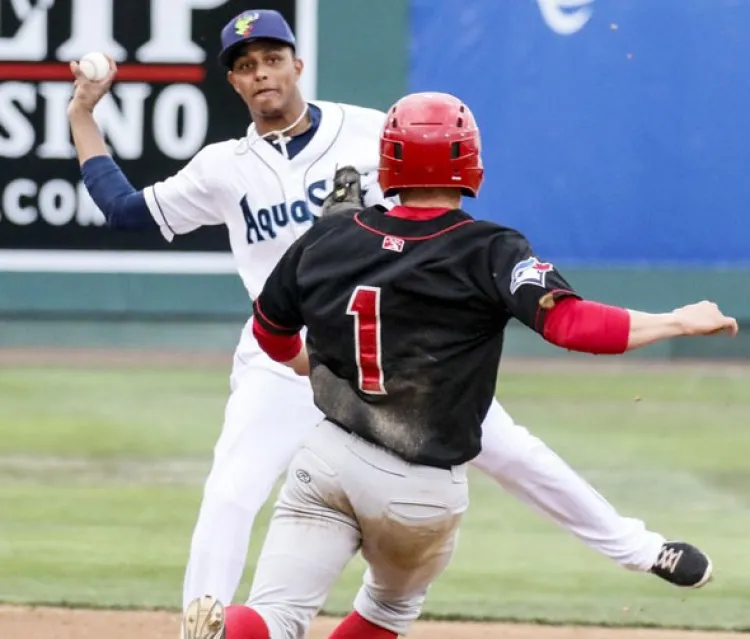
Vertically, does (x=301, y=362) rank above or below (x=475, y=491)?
above

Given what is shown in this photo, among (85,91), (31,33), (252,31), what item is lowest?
(31,33)

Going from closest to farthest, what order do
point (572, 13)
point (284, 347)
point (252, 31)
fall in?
point (284, 347) < point (252, 31) < point (572, 13)

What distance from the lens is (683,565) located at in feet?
15.7

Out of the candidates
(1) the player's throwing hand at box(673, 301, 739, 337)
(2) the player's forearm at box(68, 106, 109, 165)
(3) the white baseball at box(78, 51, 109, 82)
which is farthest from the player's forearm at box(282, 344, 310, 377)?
(3) the white baseball at box(78, 51, 109, 82)

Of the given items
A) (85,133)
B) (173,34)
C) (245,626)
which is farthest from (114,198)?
(173,34)

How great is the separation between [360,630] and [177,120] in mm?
8106

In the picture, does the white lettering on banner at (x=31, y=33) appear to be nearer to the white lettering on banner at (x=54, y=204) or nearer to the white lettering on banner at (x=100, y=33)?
the white lettering on banner at (x=100, y=33)

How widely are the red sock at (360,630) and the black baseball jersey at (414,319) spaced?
0.75 m

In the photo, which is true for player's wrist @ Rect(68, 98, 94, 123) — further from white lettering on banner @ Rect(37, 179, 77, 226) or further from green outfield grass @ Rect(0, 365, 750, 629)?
white lettering on banner @ Rect(37, 179, 77, 226)

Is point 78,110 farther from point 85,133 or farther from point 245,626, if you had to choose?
point 245,626

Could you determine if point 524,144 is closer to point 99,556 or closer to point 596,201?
point 596,201

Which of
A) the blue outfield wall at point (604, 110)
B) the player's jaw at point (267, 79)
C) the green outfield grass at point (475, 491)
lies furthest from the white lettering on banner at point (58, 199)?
the player's jaw at point (267, 79)

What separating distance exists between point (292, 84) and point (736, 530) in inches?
130

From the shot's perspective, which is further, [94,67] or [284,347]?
[94,67]
